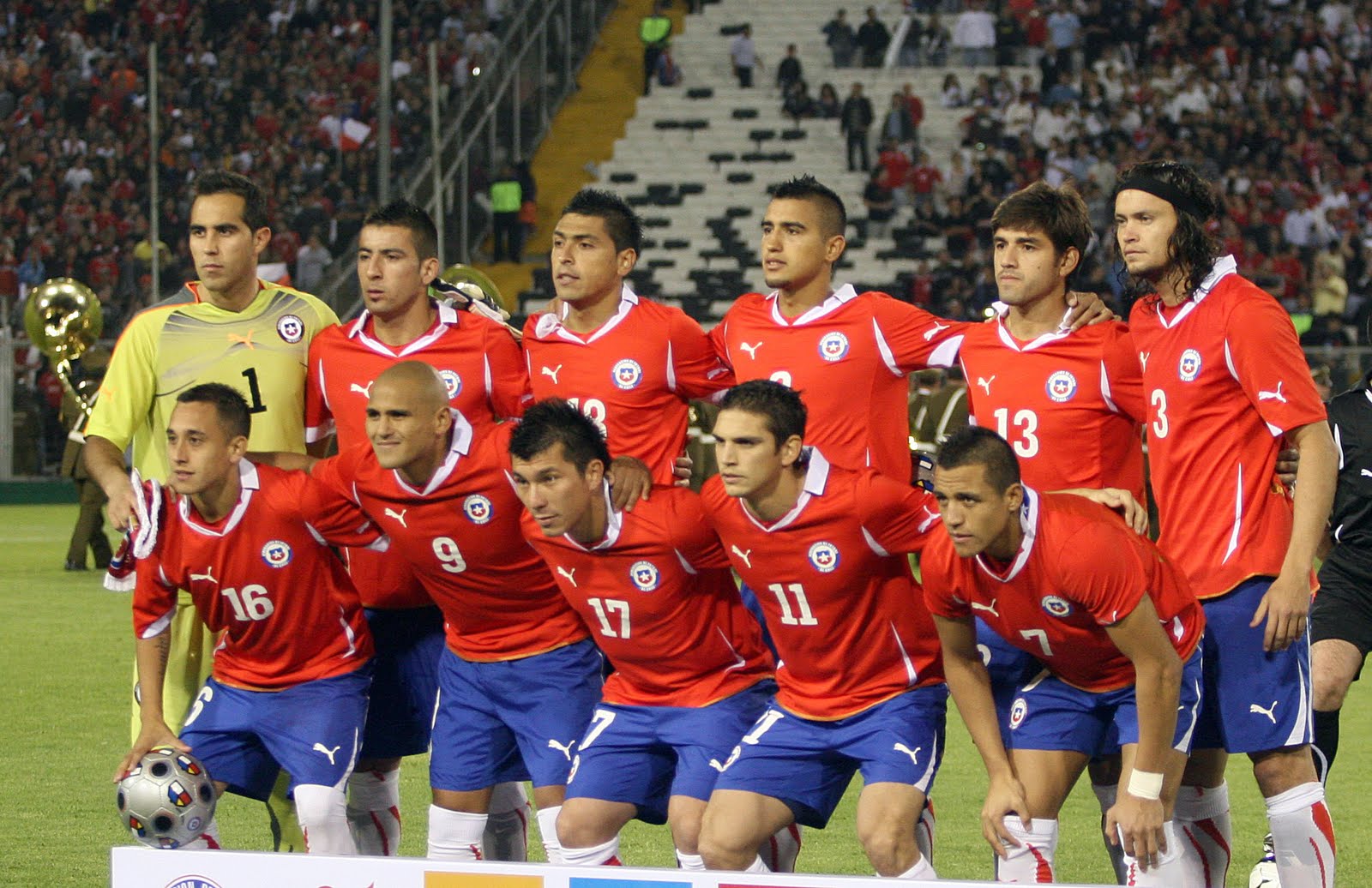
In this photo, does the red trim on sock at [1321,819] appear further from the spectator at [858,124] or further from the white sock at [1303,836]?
the spectator at [858,124]

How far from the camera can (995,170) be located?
82.2ft

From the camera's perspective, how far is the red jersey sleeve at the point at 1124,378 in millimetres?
5418

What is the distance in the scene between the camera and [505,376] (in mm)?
6062

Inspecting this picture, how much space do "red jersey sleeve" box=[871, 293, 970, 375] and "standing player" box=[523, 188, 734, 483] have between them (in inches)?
21.4

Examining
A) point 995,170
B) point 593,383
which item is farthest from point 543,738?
point 995,170

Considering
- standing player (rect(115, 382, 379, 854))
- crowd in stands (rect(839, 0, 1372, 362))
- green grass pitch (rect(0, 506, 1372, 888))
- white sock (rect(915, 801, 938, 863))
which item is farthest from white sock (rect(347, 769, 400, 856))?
crowd in stands (rect(839, 0, 1372, 362))

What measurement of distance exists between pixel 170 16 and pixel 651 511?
2762 centimetres

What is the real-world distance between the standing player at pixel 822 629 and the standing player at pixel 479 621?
620 mm

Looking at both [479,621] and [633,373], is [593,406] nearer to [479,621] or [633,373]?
[633,373]

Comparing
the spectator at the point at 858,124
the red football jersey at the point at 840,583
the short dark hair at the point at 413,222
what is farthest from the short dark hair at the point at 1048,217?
the spectator at the point at 858,124

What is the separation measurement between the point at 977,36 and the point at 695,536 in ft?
77.3

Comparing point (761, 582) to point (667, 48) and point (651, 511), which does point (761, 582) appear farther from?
point (667, 48)

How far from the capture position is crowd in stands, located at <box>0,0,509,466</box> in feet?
85.1

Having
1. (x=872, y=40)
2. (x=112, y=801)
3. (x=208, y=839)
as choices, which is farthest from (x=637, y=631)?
(x=872, y=40)
